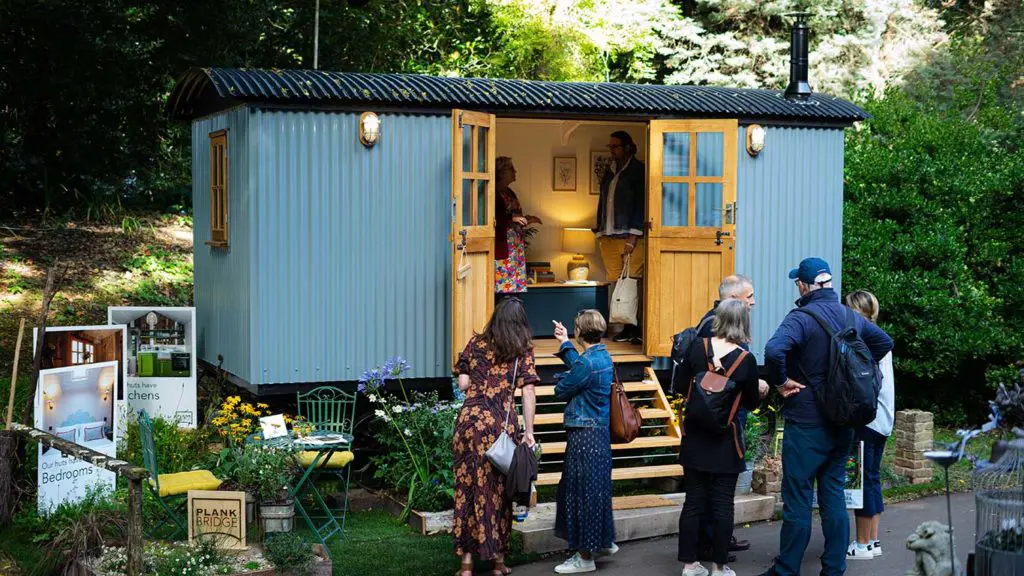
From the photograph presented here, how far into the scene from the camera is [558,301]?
38.3 ft

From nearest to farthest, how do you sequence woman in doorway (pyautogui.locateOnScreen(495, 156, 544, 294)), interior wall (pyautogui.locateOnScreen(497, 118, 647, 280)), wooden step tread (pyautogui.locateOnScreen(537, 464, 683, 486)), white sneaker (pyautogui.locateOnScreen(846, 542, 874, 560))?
white sneaker (pyautogui.locateOnScreen(846, 542, 874, 560)) < wooden step tread (pyautogui.locateOnScreen(537, 464, 683, 486)) < woman in doorway (pyautogui.locateOnScreen(495, 156, 544, 294)) < interior wall (pyautogui.locateOnScreen(497, 118, 647, 280))

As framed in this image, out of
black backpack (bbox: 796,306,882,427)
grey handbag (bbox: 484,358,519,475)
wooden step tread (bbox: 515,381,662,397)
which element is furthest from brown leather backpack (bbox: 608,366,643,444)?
wooden step tread (bbox: 515,381,662,397)

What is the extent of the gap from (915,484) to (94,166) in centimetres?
1248

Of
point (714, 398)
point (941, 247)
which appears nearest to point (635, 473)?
point (714, 398)

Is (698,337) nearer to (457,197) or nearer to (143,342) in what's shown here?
(457,197)

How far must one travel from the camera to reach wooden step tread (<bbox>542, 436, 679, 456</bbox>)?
8.95 m

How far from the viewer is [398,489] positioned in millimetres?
8805

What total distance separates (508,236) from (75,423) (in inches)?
170

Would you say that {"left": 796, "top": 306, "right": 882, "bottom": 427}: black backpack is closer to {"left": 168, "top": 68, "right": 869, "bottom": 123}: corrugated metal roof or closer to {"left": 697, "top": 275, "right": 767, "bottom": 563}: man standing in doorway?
{"left": 697, "top": 275, "right": 767, "bottom": 563}: man standing in doorway

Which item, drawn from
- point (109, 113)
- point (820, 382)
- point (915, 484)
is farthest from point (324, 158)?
point (109, 113)

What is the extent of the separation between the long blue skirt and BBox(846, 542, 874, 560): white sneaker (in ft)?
5.29

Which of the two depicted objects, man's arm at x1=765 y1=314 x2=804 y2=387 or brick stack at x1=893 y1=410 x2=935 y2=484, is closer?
man's arm at x1=765 y1=314 x2=804 y2=387

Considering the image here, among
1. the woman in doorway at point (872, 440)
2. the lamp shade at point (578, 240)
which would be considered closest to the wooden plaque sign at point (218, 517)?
the woman in doorway at point (872, 440)

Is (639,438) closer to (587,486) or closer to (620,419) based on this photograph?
(620,419)
